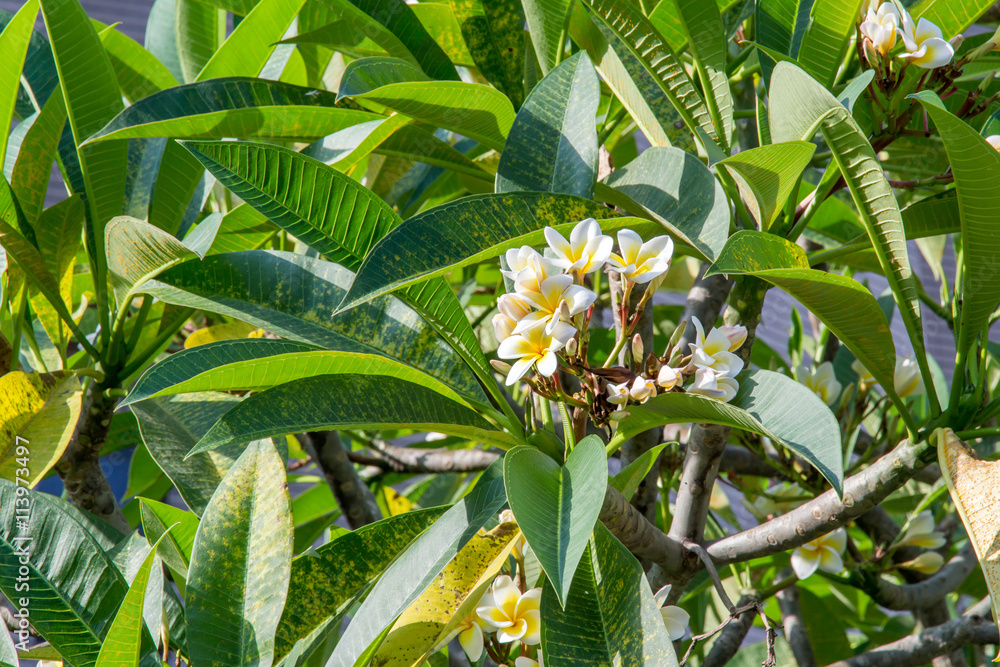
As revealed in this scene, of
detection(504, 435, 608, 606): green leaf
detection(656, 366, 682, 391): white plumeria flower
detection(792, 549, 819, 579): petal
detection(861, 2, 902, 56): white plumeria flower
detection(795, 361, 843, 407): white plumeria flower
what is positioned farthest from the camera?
detection(795, 361, 843, 407): white plumeria flower

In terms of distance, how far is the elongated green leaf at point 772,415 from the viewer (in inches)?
19.7

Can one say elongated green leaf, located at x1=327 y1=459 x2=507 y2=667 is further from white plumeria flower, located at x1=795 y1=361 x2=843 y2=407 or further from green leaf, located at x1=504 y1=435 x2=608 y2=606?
white plumeria flower, located at x1=795 y1=361 x2=843 y2=407

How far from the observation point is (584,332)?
1.95 feet

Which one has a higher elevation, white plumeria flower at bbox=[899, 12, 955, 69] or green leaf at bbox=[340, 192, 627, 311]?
white plumeria flower at bbox=[899, 12, 955, 69]

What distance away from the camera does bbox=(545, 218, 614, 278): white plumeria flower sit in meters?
0.55

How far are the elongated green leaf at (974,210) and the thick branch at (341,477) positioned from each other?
0.70m

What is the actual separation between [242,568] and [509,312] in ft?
1.01

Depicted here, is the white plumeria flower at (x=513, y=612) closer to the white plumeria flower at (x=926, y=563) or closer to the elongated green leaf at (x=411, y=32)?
the elongated green leaf at (x=411, y=32)

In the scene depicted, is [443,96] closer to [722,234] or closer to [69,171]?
[722,234]

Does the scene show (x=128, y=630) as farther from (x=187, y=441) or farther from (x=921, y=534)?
(x=921, y=534)

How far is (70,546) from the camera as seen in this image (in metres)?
0.69

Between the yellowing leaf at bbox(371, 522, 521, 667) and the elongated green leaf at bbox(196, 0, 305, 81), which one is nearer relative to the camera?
the yellowing leaf at bbox(371, 522, 521, 667)

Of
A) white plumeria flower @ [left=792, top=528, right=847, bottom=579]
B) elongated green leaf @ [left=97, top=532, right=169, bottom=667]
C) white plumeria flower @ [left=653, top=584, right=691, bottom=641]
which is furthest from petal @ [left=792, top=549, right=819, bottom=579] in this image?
elongated green leaf @ [left=97, top=532, right=169, bottom=667]

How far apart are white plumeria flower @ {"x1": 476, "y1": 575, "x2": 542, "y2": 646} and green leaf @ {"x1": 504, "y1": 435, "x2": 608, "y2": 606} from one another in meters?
0.15
